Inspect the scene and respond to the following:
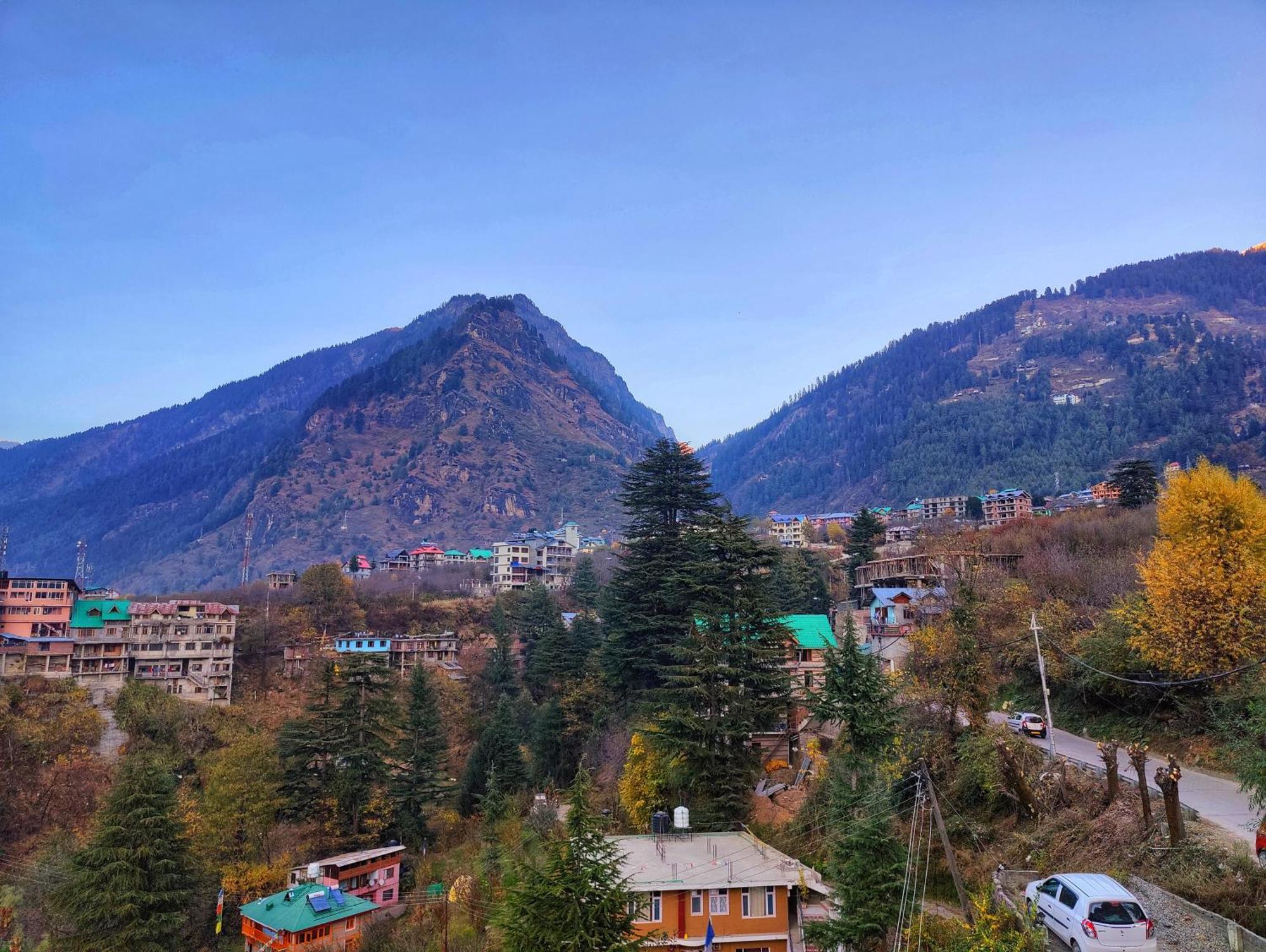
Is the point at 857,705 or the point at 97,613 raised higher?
the point at 97,613

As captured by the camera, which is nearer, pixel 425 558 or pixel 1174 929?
pixel 1174 929

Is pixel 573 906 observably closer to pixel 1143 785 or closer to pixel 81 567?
pixel 1143 785

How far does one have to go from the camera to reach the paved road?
15357 mm

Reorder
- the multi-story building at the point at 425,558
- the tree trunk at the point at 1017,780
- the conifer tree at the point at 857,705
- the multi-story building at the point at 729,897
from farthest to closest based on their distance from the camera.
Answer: the multi-story building at the point at 425,558
the conifer tree at the point at 857,705
the multi-story building at the point at 729,897
the tree trunk at the point at 1017,780

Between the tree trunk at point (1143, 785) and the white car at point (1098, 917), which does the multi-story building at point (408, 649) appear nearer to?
the tree trunk at point (1143, 785)

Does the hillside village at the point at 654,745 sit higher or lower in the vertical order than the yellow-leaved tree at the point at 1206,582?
lower

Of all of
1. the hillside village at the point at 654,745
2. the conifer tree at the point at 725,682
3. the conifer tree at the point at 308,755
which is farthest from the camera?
the conifer tree at the point at 308,755

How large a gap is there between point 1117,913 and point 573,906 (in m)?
Answer: 8.40

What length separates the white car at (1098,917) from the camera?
10977 mm

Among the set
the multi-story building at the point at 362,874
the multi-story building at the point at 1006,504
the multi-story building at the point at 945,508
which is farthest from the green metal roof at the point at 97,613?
the multi-story building at the point at 1006,504

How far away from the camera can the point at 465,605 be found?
222 ft

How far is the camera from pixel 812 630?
37.0 metres

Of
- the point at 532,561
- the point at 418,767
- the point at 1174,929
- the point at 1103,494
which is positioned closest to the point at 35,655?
the point at 418,767

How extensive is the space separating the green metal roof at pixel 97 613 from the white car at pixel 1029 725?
52967 millimetres
